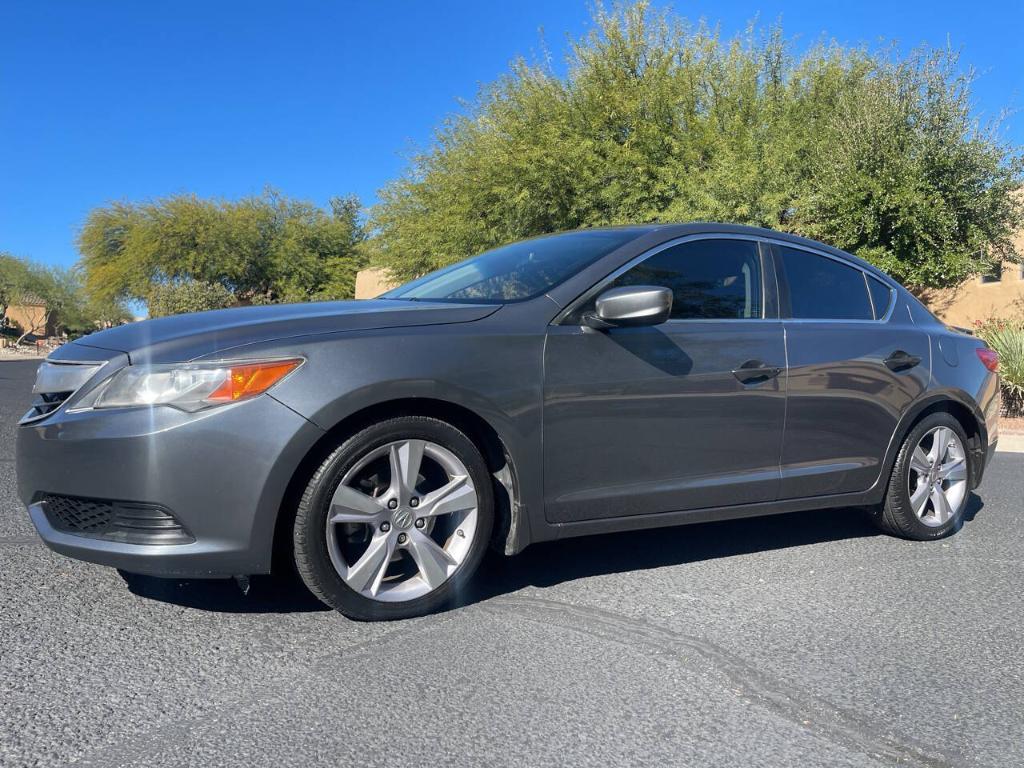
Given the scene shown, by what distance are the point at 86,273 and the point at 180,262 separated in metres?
7.17

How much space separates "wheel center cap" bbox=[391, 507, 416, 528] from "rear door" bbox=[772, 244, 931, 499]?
1913mm

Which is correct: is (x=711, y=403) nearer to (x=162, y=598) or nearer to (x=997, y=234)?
(x=162, y=598)

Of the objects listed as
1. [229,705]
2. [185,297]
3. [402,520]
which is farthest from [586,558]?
[185,297]

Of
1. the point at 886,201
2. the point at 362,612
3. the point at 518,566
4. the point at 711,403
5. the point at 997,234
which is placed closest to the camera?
the point at 362,612

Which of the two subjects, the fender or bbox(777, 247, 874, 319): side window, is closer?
bbox(777, 247, 874, 319): side window

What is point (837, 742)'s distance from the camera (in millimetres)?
2639

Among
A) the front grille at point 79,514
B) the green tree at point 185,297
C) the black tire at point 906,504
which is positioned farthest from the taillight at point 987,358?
the green tree at point 185,297

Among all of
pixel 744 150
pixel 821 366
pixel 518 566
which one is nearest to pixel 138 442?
pixel 518 566

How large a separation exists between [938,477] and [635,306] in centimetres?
253

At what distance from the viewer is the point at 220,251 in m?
46.1

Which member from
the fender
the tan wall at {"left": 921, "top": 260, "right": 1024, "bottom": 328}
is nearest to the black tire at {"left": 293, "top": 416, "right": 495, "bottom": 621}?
the fender

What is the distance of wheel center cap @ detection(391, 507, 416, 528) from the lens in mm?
3438

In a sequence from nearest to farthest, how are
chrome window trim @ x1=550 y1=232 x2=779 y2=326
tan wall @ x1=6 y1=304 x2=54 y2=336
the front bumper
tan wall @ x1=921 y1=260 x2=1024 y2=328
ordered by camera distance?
the front bumper, chrome window trim @ x1=550 y1=232 x2=779 y2=326, tan wall @ x1=921 y1=260 x2=1024 y2=328, tan wall @ x1=6 y1=304 x2=54 y2=336

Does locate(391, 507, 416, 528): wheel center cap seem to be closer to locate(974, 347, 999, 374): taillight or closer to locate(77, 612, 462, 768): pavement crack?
locate(77, 612, 462, 768): pavement crack
